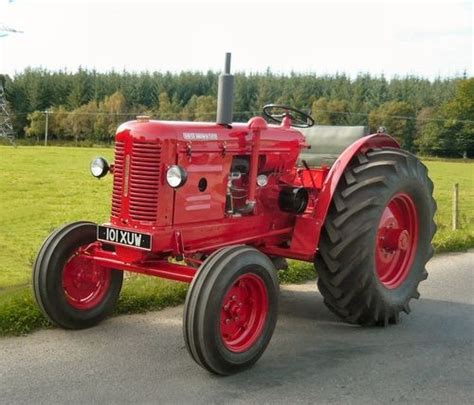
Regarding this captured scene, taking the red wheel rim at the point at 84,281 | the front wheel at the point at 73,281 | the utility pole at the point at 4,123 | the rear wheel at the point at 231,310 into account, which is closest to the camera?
the rear wheel at the point at 231,310

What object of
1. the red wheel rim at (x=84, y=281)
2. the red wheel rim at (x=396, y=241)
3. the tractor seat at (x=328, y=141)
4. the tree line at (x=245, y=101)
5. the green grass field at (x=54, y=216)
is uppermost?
the tree line at (x=245, y=101)

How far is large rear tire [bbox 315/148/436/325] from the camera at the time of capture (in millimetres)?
5363

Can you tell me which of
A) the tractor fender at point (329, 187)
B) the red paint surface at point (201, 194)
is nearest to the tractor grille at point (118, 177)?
the red paint surface at point (201, 194)

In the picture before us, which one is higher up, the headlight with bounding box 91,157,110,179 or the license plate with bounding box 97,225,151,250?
the headlight with bounding box 91,157,110,179

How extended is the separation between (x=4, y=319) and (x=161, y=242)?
1.45 metres

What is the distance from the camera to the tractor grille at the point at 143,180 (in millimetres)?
4680

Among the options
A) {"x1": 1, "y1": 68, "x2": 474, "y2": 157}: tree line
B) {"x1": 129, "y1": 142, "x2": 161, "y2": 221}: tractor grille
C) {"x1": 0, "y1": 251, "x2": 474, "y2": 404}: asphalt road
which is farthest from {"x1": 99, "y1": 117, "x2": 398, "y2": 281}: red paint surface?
{"x1": 1, "y1": 68, "x2": 474, "y2": 157}: tree line

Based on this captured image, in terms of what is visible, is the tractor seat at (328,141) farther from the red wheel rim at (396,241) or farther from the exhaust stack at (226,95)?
the exhaust stack at (226,95)

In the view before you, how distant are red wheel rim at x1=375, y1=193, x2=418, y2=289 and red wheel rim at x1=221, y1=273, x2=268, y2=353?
1622mm

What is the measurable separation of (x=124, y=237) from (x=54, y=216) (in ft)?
30.6

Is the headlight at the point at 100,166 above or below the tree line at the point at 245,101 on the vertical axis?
below

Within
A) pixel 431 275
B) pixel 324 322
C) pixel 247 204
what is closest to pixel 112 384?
pixel 247 204

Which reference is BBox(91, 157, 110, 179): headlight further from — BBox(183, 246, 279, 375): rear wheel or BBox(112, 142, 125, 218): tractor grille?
BBox(183, 246, 279, 375): rear wheel

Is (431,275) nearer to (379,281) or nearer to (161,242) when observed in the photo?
(379,281)
